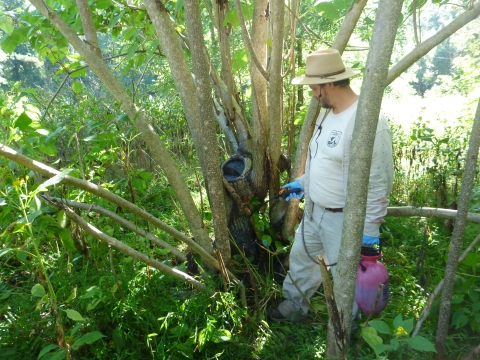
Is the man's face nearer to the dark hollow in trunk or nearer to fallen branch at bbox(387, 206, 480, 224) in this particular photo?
fallen branch at bbox(387, 206, 480, 224)

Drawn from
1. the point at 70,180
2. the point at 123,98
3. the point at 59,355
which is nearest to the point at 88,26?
the point at 123,98

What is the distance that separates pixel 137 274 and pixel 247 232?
4.14 feet

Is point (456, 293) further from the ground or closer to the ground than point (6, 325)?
closer to the ground

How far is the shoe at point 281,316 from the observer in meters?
2.85

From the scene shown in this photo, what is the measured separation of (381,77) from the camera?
3.85 ft

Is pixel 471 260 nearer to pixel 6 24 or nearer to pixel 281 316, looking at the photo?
pixel 281 316

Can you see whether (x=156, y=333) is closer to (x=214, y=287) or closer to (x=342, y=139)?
(x=214, y=287)

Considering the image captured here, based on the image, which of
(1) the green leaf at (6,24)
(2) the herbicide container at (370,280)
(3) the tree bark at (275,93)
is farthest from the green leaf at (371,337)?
(1) the green leaf at (6,24)

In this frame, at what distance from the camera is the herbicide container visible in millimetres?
2254

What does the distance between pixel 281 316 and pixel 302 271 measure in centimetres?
39

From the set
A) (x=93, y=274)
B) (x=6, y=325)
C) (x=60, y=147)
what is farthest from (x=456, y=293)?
(x=60, y=147)

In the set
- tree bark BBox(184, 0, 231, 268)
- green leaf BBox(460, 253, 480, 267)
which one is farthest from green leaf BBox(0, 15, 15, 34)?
green leaf BBox(460, 253, 480, 267)

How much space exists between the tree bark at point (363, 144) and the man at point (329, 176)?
3.14 ft

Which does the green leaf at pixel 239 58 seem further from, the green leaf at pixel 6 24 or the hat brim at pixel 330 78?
the green leaf at pixel 6 24
